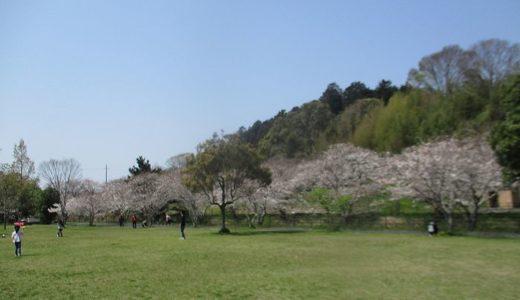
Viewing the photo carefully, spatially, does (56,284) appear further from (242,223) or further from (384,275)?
(242,223)

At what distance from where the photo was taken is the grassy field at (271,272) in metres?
11.6

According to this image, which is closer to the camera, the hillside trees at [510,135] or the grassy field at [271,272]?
the grassy field at [271,272]

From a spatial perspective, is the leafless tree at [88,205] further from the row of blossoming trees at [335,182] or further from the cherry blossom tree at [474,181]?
the cherry blossom tree at [474,181]

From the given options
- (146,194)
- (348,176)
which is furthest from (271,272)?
(146,194)

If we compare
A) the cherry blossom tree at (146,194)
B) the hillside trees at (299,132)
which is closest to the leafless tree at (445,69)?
the hillside trees at (299,132)

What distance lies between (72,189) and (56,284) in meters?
58.0

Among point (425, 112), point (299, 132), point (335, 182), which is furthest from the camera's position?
point (299, 132)

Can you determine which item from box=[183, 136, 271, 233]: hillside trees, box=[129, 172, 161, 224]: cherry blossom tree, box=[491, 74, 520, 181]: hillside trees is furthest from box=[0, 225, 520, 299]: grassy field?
box=[129, 172, 161, 224]: cherry blossom tree

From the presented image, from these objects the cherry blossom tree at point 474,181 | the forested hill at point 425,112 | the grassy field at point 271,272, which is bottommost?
the grassy field at point 271,272

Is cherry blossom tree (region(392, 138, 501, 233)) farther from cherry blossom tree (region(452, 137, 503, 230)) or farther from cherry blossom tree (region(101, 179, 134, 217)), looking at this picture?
cherry blossom tree (region(101, 179, 134, 217))

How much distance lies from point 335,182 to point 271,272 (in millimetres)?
26764

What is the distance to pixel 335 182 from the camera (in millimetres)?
40938

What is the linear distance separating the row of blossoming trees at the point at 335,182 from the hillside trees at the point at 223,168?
0.08 metres

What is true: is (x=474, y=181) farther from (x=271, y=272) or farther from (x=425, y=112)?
(x=425, y=112)
